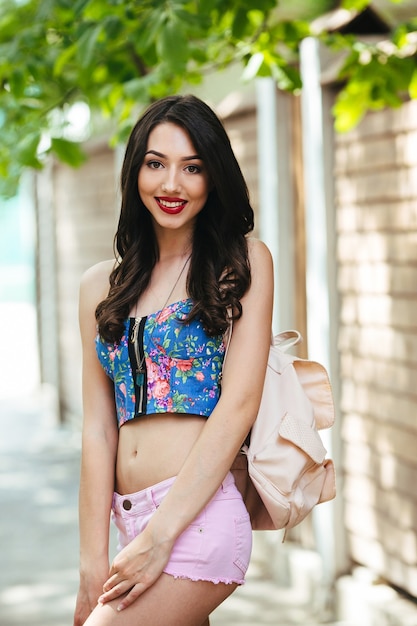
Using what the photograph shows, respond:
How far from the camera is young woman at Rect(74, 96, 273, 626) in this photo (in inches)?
95.7

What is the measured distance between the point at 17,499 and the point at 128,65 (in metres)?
4.17

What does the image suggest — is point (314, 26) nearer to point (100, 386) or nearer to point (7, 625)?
point (100, 386)

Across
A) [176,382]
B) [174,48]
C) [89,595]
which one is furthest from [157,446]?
[174,48]

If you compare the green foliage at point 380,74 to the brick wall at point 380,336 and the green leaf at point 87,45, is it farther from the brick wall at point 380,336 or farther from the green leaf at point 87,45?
the green leaf at point 87,45

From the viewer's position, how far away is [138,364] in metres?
2.55

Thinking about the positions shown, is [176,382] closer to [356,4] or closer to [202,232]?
[202,232]

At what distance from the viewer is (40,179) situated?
11.7 m

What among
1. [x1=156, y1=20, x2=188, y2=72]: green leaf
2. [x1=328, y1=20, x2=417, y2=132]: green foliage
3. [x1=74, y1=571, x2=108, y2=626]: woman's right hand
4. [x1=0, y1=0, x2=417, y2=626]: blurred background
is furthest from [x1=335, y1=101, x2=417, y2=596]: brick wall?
[x1=74, y1=571, x2=108, y2=626]: woman's right hand

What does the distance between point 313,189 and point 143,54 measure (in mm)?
1539

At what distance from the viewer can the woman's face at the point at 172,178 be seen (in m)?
2.53

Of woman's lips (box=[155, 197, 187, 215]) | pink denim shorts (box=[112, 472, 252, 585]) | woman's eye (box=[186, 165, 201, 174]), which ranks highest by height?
woman's eye (box=[186, 165, 201, 174])

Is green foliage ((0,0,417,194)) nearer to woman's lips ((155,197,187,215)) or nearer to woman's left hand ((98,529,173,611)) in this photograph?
woman's lips ((155,197,187,215))

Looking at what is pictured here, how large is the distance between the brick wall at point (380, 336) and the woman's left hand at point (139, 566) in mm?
2199

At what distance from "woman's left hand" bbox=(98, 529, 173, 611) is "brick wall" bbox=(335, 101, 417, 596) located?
2.20 metres
